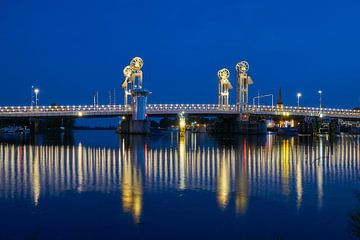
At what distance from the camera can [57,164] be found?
99.9 feet

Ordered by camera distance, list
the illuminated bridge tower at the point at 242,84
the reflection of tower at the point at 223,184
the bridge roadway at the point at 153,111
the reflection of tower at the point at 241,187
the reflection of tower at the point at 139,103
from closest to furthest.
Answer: the reflection of tower at the point at 241,187 → the reflection of tower at the point at 223,184 → the bridge roadway at the point at 153,111 → the reflection of tower at the point at 139,103 → the illuminated bridge tower at the point at 242,84

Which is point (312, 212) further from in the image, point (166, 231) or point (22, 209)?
point (22, 209)

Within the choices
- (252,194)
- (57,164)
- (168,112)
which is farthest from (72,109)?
(252,194)

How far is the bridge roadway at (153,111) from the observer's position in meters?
89.3

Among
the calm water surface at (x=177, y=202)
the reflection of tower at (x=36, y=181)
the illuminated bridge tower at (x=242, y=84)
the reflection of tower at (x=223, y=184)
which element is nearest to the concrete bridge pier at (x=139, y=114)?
the illuminated bridge tower at (x=242, y=84)

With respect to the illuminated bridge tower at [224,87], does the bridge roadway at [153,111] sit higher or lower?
lower

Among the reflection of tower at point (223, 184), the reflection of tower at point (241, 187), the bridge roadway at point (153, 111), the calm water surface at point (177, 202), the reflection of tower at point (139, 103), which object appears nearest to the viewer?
the calm water surface at point (177, 202)

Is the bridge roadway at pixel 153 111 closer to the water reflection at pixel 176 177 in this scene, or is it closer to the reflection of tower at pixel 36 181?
the water reflection at pixel 176 177

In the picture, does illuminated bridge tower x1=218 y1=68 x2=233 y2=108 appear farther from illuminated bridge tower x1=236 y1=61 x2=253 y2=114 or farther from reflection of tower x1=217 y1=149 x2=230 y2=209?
reflection of tower x1=217 y1=149 x2=230 y2=209

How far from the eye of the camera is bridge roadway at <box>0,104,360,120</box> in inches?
3518

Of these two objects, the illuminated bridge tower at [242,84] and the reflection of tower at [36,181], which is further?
the illuminated bridge tower at [242,84]

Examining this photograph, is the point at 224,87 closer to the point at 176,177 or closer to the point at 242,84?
the point at 242,84

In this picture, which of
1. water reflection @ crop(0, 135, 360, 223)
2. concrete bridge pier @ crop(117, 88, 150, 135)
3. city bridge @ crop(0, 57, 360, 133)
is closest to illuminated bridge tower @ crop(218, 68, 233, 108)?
city bridge @ crop(0, 57, 360, 133)

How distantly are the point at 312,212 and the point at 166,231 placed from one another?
510 centimetres
